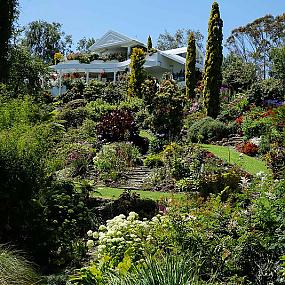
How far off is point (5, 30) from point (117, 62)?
87.1 feet

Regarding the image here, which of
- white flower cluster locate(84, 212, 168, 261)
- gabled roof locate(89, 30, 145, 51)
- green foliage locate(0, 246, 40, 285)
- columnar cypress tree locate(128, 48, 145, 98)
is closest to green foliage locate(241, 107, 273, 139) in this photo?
white flower cluster locate(84, 212, 168, 261)

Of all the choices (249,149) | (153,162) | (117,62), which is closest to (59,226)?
(153,162)

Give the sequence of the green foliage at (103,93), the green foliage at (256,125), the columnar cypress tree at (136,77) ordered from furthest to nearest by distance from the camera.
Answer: the columnar cypress tree at (136,77) → the green foliage at (103,93) → the green foliage at (256,125)

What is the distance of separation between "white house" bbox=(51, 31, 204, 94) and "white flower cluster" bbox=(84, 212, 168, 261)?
1259 inches

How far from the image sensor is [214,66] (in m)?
25.3

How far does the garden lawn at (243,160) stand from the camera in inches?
586

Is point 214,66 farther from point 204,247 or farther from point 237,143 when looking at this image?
point 204,247

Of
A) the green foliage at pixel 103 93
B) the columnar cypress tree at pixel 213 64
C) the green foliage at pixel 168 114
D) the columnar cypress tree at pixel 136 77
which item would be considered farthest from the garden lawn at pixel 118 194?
the columnar cypress tree at pixel 136 77

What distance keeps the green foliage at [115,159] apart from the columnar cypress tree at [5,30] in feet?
12.9

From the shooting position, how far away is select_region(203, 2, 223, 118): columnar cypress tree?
24547 mm

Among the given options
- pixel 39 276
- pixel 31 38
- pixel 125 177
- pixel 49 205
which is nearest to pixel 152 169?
pixel 125 177

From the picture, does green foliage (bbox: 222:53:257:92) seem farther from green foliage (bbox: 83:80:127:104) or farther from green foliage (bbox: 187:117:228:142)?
green foliage (bbox: 187:117:228:142)

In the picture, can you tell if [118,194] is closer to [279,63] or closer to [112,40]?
[279,63]

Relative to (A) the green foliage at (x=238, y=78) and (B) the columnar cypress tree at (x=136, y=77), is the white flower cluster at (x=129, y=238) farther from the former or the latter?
(B) the columnar cypress tree at (x=136, y=77)
